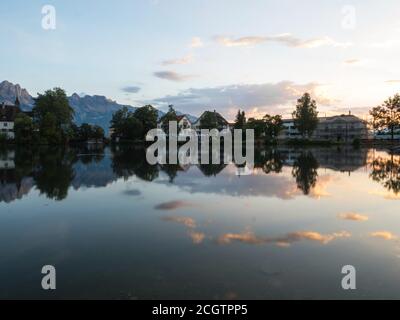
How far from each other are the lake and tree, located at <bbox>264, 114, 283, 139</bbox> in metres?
111

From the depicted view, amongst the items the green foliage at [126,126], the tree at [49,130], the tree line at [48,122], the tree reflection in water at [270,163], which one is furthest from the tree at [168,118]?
the tree reflection in water at [270,163]

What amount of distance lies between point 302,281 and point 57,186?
17.1 metres

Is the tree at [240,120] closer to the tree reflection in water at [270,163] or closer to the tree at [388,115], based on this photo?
the tree at [388,115]

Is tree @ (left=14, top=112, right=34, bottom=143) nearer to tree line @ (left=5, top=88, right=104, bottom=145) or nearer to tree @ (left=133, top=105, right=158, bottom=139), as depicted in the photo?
tree line @ (left=5, top=88, right=104, bottom=145)

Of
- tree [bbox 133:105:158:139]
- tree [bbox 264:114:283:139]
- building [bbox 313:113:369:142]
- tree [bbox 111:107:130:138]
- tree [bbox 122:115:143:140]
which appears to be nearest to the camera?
tree [bbox 122:115:143:140]

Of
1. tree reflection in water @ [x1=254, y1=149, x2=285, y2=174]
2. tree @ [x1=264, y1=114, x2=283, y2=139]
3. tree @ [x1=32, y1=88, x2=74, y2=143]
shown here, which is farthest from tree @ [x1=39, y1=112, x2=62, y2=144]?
tree @ [x1=264, y1=114, x2=283, y2=139]

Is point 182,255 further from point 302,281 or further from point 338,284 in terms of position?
point 338,284

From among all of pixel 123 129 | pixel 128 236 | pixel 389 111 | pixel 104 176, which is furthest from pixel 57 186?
pixel 389 111

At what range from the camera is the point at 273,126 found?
427 feet

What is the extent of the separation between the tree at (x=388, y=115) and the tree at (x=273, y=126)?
103 ft

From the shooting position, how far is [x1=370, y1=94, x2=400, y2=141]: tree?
11562 centimetres

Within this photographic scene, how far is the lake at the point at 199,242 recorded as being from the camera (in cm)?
730

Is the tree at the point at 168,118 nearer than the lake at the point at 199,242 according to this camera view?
No

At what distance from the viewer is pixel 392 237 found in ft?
36.8
